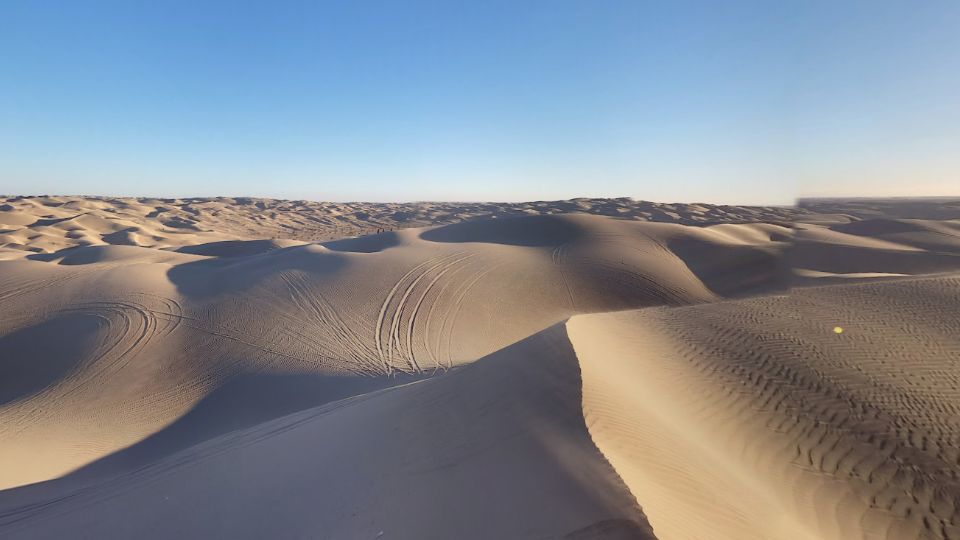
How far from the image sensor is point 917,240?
1073 inches

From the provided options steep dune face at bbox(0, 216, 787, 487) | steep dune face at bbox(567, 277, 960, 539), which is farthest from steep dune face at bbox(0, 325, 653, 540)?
steep dune face at bbox(0, 216, 787, 487)

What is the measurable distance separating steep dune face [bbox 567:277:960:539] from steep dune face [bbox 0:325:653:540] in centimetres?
45

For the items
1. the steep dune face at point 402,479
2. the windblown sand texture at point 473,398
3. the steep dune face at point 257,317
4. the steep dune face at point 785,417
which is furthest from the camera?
the steep dune face at point 257,317

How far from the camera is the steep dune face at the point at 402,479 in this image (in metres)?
4.04

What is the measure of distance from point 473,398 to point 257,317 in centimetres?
1096

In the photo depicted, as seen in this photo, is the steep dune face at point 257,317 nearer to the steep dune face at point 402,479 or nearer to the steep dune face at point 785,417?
the steep dune face at point 402,479

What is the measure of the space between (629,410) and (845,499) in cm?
288

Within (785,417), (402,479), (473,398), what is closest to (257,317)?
(473,398)

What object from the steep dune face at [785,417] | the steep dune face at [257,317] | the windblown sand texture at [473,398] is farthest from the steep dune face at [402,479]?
the steep dune face at [257,317]

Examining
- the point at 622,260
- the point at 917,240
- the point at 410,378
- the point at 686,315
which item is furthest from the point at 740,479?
the point at 917,240

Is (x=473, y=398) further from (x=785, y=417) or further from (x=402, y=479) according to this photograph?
(x=785, y=417)

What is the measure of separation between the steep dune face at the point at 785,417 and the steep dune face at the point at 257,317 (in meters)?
5.39

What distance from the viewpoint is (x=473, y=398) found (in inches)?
248

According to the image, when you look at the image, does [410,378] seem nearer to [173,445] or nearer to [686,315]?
[173,445]
